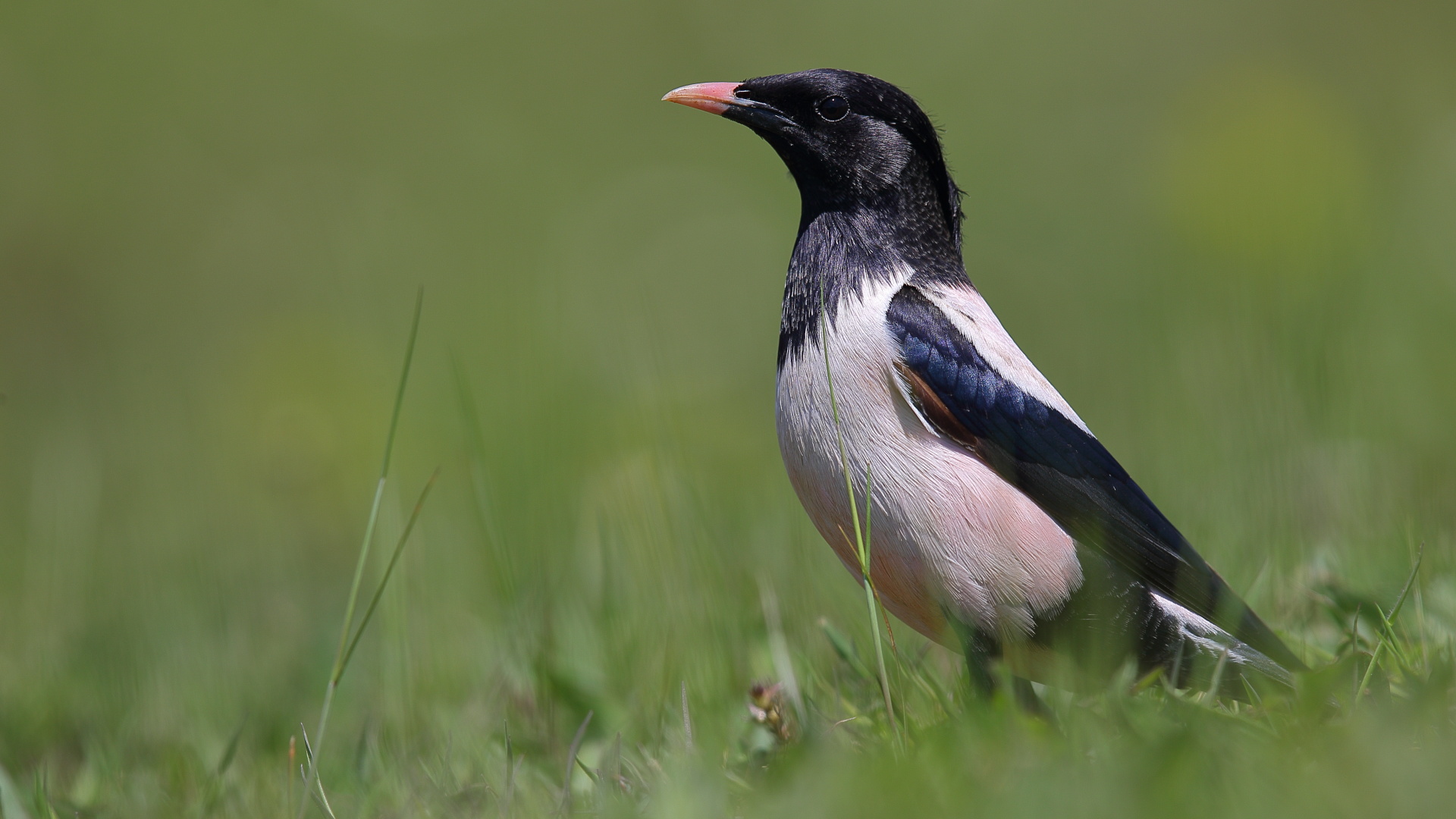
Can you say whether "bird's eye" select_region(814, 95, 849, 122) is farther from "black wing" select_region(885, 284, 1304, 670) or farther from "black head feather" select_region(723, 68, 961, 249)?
"black wing" select_region(885, 284, 1304, 670)

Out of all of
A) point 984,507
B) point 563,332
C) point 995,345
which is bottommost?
point 563,332

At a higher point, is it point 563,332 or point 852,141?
point 852,141

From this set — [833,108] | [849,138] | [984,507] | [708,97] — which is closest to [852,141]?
[849,138]

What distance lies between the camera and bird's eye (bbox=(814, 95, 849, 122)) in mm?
3961

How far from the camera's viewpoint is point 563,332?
6.56 m

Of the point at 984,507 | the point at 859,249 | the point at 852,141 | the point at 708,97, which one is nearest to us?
the point at 984,507

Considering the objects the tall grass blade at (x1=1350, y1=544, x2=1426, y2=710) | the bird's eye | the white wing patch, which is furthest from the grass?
the bird's eye

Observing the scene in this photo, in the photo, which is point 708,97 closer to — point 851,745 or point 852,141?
point 852,141

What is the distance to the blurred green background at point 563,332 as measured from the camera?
13.5 feet

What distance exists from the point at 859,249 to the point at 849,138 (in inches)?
17.8

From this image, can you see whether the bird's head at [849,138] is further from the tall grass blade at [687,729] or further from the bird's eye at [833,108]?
the tall grass blade at [687,729]

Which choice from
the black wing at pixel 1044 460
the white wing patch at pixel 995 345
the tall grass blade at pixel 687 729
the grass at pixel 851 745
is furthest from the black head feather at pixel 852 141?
the tall grass blade at pixel 687 729

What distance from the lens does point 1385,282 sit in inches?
292

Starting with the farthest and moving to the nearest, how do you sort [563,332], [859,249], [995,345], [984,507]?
[563,332] → [859,249] → [995,345] → [984,507]
